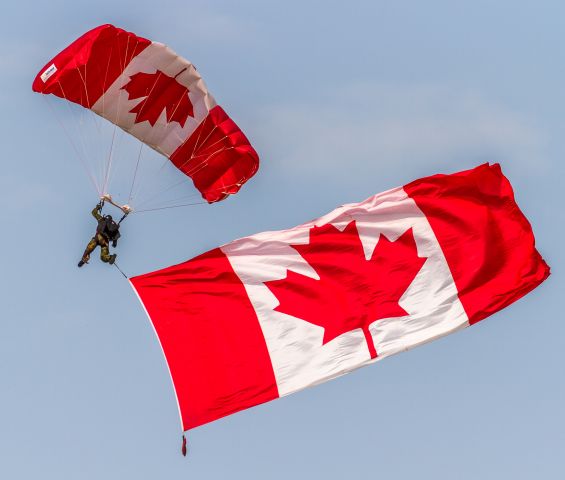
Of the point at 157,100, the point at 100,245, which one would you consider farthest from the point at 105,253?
the point at 157,100

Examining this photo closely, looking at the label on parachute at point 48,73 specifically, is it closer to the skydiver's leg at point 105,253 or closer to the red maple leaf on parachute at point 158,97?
the red maple leaf on parachute at point 158,97

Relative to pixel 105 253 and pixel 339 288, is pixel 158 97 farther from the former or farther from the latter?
pixel 339 288

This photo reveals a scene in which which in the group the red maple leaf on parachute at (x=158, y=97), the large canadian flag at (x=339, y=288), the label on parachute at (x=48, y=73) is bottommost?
the large canadian flag at (x=339, y=288)

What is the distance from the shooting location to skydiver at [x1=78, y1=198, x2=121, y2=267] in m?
31.8

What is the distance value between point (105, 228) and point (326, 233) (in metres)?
3.61

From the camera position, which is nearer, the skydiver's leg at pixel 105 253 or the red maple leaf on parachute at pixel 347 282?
the skydiver's leg at pixel 105 253

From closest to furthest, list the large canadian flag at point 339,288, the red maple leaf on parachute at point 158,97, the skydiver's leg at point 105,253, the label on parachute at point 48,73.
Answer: the large canadian flag at point 339,288
the skydiver's leg at point 105,253
the label on parachute at point 48,73
the red maple leaf on parachute at point 158,97

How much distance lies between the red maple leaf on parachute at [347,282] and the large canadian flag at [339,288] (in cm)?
2

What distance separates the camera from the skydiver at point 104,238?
31.8 metres

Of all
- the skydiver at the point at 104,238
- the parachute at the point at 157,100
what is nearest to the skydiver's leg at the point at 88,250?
the skydiver at the point at 104,238

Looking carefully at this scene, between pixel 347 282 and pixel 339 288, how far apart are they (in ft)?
0.53

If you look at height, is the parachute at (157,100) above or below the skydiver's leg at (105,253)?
above

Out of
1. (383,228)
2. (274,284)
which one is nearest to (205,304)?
(274,284)

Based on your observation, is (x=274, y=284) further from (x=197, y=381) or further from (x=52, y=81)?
(x=52, y=81)
